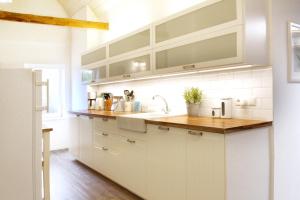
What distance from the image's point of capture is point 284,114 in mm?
2340

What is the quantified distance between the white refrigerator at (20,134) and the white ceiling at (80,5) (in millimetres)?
2784

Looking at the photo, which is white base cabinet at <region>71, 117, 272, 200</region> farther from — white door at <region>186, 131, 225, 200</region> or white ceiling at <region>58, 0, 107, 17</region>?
white ceiling at <region>58, 0, 107, 17</region>

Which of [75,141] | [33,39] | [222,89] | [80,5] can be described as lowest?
[75,141]

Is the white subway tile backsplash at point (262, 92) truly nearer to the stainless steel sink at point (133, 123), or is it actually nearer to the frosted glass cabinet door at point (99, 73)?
the stainless steel sink at point (133, 123)

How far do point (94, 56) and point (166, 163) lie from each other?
9.18 ft

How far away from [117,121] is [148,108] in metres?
0.83

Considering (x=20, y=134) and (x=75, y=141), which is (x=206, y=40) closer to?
(x=20, y=134)

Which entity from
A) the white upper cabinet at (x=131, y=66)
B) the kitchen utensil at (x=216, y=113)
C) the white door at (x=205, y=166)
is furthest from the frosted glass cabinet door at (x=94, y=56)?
the white door at (x=205, y=166)

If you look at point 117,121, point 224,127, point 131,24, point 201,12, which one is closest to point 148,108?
point 117,121

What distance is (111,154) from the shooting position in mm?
3279

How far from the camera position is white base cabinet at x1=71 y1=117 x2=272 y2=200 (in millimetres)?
1896

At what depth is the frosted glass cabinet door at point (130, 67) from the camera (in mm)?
3211

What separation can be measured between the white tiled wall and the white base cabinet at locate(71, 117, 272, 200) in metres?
0.27

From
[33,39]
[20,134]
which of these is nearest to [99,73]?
[33,39]
